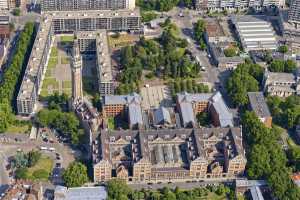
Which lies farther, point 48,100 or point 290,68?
point 290,68

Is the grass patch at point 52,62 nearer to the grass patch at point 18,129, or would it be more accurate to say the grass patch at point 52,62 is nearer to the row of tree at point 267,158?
the grass patch at point 18,129

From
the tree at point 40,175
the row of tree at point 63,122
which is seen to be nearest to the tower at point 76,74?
the row of tree at point 63,122

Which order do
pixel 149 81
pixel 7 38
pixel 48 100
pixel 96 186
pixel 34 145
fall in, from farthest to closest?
pixel 7 38 → pixel 149 81 → pixel 48 100 → pixel 34 145 → pixel 96 186

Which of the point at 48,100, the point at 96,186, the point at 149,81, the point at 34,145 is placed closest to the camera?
the point at 96,186

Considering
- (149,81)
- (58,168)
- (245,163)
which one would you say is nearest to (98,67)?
(149,81)

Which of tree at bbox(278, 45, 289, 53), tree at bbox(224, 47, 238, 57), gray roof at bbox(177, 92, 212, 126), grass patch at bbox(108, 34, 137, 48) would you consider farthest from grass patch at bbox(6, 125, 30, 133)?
tree at bbox(278, 45, 289, 53)

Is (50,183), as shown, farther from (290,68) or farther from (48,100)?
(290,68)
